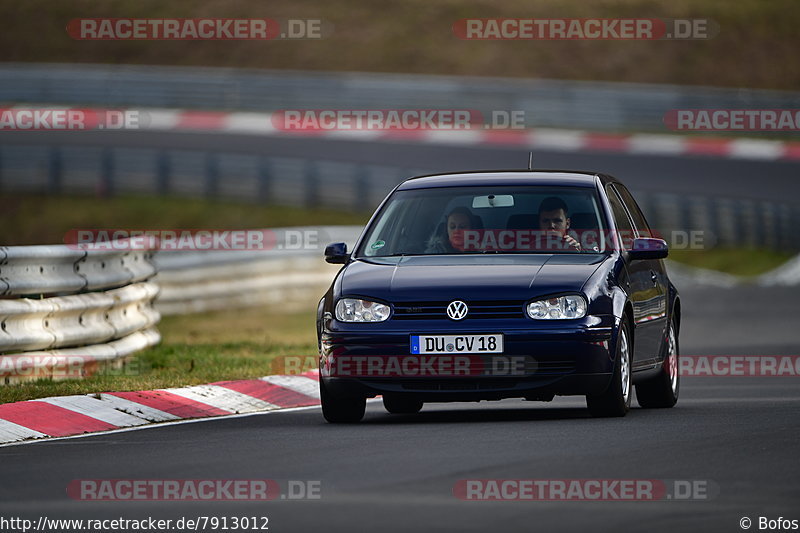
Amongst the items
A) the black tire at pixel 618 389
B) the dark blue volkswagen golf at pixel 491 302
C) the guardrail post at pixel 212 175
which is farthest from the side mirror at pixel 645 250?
the guardrail post at pixel 212 175

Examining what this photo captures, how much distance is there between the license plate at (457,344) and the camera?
10.5m

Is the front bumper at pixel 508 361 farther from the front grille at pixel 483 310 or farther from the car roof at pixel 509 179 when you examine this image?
the car roof at pixel 509 179

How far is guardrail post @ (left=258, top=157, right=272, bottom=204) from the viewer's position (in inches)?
1345

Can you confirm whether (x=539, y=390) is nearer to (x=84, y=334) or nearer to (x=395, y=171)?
(x=84, y=334)

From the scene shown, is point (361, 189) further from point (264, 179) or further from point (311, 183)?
point (264, 179)

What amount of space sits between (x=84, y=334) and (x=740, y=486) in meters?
6.64

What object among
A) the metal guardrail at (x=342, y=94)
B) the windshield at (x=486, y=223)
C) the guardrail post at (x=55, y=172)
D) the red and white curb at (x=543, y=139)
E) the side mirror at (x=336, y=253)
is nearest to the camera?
the windshield at (x=486, y=223)

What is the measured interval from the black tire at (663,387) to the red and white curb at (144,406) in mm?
2359

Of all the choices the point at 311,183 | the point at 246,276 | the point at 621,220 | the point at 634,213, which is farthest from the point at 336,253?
the point at 311,183

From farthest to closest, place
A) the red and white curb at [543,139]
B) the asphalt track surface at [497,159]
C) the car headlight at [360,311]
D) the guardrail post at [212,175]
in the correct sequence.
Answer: the red and white curb at [543,139] < the asphalt track surface at [497,159] < the guardrail post at [212,175] < the car headlight at [360,311]

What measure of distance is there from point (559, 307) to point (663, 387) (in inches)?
76.2

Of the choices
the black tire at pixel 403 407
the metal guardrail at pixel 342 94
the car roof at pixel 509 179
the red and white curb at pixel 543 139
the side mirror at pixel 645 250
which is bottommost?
the black tire at pixel 403 407

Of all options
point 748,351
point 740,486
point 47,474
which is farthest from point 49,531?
point 748,351

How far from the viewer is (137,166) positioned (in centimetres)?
3394
